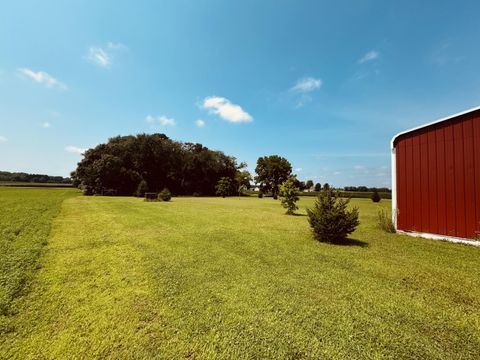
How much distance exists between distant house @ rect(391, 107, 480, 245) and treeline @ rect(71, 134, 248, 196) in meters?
34.7

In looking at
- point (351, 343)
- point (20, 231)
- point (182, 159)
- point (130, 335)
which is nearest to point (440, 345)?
point (351, 343)

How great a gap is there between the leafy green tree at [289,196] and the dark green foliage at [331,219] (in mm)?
7888

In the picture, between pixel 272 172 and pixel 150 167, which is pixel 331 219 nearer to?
pixel 272 172

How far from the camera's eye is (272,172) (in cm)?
4841

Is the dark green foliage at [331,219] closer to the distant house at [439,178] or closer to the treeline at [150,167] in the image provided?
the distant house at [439,178]

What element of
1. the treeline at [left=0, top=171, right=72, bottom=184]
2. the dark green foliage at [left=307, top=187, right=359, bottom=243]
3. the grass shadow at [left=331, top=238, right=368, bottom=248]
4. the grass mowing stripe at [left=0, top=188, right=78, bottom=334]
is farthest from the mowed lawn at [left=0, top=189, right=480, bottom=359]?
the treeline at [left=0, top=171, right=72, bottom=184]

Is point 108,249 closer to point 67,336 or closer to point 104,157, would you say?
point 67,336

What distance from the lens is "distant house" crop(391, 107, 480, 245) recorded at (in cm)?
669

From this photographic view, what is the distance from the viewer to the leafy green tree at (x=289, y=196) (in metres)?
15.8

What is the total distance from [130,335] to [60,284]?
2.26m

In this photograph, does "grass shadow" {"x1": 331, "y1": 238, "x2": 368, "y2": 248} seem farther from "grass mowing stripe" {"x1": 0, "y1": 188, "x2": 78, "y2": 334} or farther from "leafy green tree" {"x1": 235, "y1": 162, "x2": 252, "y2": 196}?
"leafy green tree" {"x1": 235, "y1": 162, "x2": 252, "y2": 196}

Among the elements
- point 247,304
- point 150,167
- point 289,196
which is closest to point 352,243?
point 247,304

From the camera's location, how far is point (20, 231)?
7699 mm

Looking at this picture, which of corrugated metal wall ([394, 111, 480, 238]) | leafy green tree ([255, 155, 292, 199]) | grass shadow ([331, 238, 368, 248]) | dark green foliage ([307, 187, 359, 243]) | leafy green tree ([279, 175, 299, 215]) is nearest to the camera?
corrugated metal wall ([394, 111, 480, 238])
